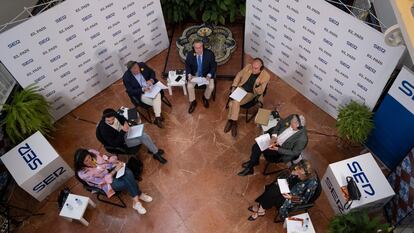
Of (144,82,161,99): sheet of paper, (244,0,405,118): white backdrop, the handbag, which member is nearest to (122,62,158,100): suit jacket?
(144,82,161,99): sheet of paper

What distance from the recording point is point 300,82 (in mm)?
6387

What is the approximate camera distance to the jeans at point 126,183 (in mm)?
4996

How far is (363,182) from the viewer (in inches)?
184

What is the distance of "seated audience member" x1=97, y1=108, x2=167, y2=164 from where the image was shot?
16.7 feet

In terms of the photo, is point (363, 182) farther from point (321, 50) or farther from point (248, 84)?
point (248, 84)

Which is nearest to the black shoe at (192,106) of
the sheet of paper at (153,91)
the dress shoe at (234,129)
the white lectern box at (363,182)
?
the sheet of paper at (153,91)

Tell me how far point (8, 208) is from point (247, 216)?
3.57 meters

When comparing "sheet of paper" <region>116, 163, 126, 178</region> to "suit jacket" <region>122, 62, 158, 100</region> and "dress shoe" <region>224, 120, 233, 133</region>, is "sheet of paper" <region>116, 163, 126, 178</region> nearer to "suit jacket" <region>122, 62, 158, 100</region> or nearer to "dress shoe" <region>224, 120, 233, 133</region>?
"suit jacket" <region>122, 62, 158, 100</region>

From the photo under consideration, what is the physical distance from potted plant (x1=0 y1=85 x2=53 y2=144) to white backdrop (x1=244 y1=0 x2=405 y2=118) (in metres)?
3.90

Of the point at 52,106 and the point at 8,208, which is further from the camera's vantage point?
the point at 52,106

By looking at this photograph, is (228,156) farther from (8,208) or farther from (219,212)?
(8,208)

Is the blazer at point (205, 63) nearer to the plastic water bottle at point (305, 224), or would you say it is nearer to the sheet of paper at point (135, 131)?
the sheet of paper at point (135, 131)

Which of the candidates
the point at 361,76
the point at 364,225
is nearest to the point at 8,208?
the point at 364,225

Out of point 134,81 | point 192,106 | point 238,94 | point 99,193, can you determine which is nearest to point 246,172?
point 238,94
